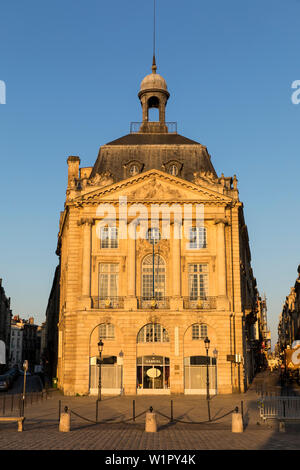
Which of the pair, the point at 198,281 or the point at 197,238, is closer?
the point at 198,281

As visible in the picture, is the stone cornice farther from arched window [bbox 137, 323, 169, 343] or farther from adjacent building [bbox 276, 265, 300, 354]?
adjacent building [bbox 276, 265, 300, 354]

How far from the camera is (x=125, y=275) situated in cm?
5016

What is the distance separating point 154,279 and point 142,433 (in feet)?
88.4

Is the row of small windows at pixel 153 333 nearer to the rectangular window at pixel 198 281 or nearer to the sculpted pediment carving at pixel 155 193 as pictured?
the rectangular window at pixel 198 281

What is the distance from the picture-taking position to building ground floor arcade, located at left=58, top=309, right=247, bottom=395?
157 ft

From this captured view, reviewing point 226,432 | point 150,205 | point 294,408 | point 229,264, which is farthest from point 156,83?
point 226,432

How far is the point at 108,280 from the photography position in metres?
50.4

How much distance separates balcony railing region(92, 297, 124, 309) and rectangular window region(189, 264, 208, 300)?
618cm

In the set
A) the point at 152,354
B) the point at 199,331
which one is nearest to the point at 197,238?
the point at 199,331

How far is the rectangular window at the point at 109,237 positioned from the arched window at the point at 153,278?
316 centimetres

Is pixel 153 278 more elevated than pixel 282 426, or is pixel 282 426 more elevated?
pixel 153 278

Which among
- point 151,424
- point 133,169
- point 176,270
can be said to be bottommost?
point 151,424

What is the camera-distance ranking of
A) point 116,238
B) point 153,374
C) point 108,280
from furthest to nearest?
point 116,238 → point 108,280 → point 153,374

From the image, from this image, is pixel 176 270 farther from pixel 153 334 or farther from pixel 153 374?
pixel 153 374
